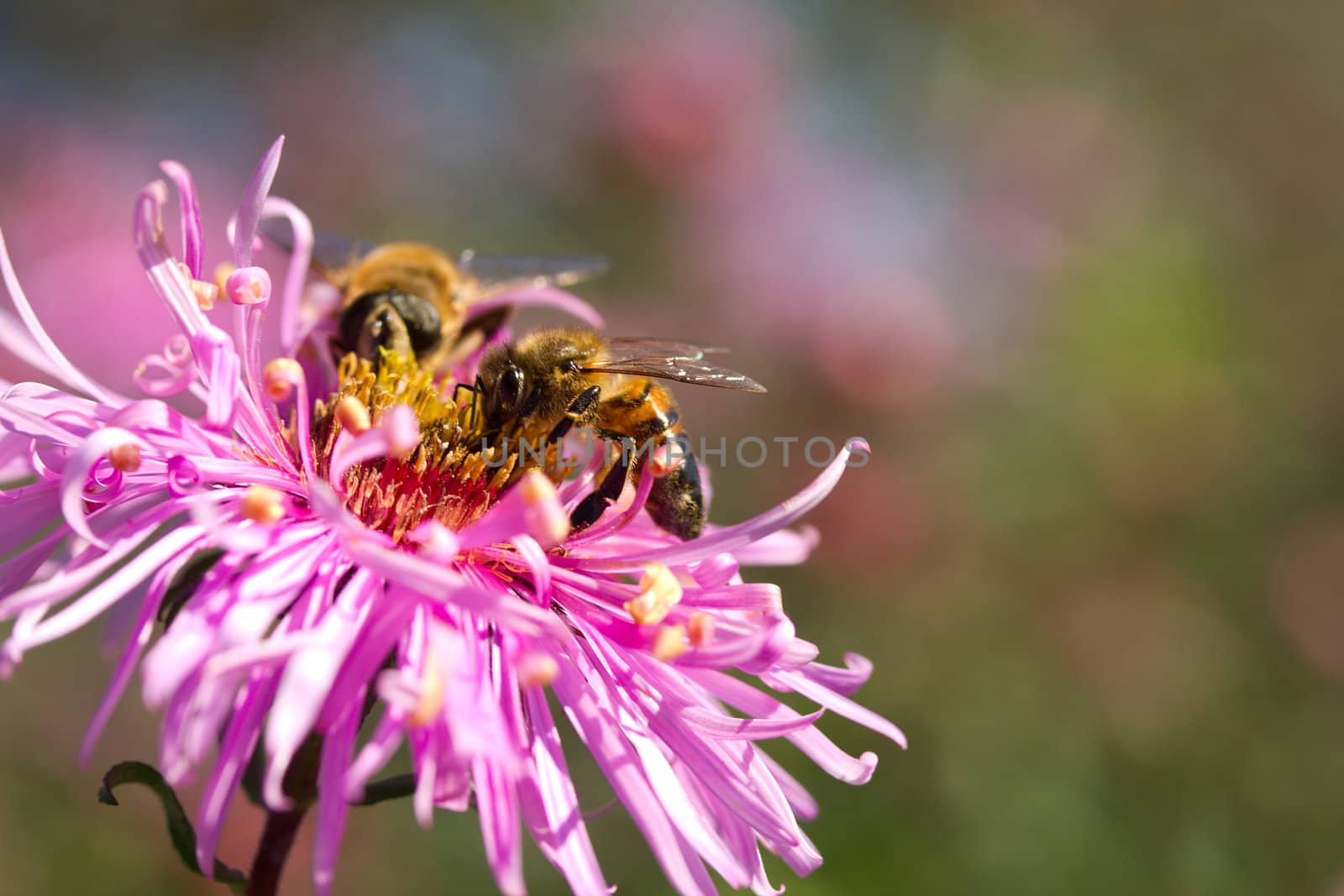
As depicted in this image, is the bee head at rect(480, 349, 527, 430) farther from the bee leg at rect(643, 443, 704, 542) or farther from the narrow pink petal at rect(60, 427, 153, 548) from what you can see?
the narrow pink petal at rect(60, 427, 153, 548)

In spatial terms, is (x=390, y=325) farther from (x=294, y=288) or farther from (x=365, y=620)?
(x=365, y=620)

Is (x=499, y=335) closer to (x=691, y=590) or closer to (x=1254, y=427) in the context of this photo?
(x=691, y=590)

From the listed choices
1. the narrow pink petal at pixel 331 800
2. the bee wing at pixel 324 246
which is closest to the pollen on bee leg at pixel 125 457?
the narrow pink petal at pixel 331 800

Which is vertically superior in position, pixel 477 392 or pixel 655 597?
pixel 477 392

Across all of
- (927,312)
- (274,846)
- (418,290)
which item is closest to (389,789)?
(274,846)

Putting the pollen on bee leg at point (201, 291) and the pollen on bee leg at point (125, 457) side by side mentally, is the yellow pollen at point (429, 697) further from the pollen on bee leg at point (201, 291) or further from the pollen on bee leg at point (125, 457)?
the pollen on bee leg at point (201, 291)

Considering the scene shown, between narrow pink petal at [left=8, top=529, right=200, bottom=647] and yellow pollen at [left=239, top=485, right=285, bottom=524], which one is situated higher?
yellow pollen at [left=239, top=485, right=285, bottom=524]

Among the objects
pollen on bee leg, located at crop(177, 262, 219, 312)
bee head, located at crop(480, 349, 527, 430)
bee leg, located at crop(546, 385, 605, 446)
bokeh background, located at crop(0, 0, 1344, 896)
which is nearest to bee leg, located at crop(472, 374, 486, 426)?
bee head, located at crop(480, 349, 527, 430)
